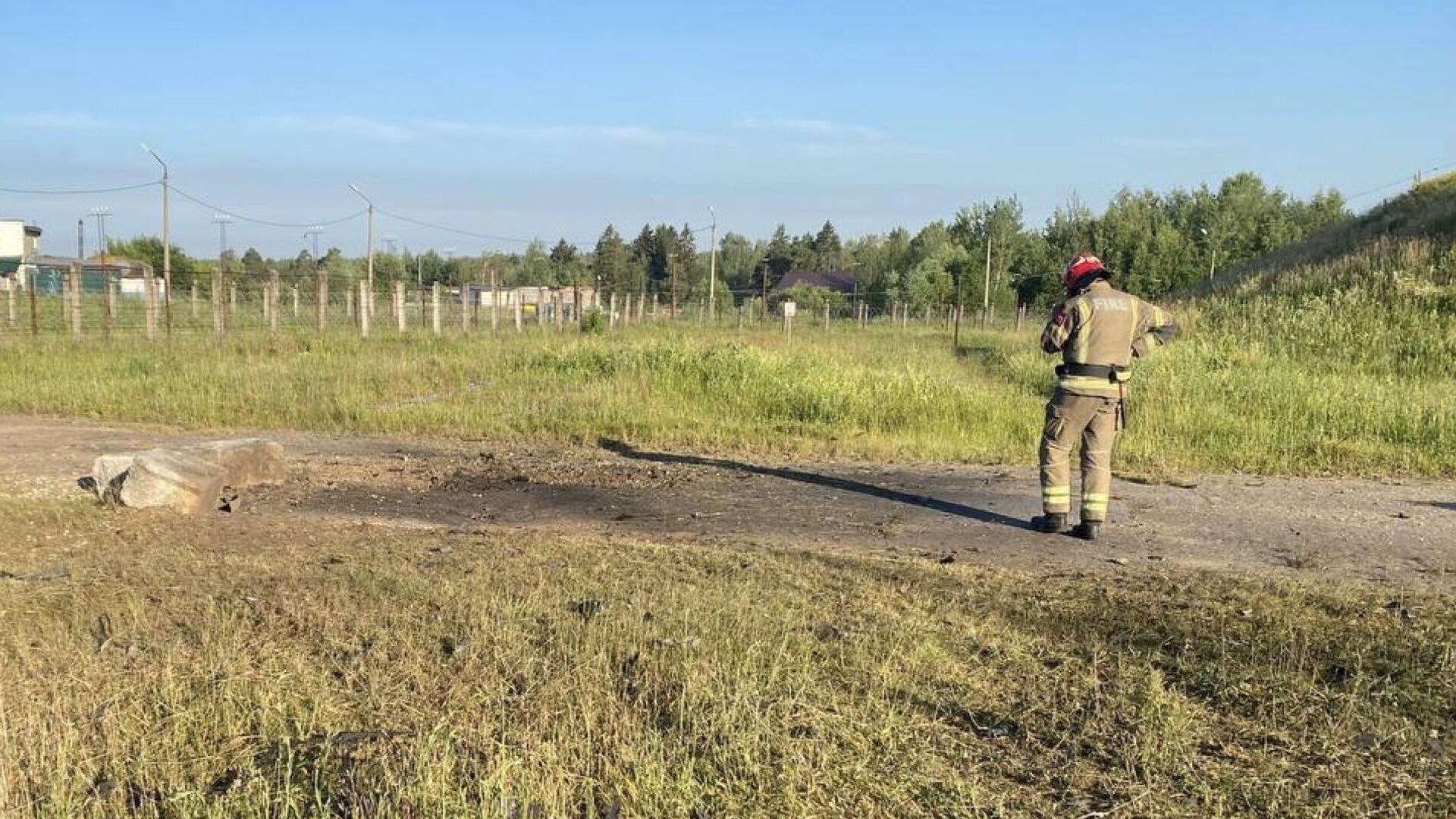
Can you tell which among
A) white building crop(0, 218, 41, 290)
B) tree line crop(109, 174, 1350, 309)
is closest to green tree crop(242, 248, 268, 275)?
tree line crop(109, 174, 1350, 309)

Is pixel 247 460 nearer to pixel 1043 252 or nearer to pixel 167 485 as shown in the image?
pixel 167 485

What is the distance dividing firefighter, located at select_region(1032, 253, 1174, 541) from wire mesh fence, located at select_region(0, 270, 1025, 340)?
1896 centimetres

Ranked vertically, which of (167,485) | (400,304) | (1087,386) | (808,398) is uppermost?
(400,304)

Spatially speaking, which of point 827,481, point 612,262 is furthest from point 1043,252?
point 827,481

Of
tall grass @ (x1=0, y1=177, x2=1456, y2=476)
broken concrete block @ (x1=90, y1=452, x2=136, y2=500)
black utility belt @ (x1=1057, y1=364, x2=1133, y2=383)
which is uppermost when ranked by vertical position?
black utility belt @ (x1=1057, y1=364, x2=1133, y2=383)

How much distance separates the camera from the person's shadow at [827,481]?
7.00 metres

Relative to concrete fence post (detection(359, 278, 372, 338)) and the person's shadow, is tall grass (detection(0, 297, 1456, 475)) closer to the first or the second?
the person's shadow

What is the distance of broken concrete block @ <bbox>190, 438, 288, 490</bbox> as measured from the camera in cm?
739

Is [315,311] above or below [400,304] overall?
below

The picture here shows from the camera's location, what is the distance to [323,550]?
18.2ft

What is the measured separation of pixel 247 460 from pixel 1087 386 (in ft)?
20.6

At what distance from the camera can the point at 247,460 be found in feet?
25.2

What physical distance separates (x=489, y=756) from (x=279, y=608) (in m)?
1.84

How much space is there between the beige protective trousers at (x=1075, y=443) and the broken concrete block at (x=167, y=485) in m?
5.74
